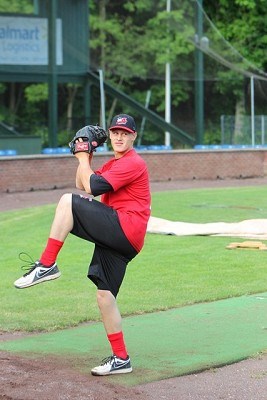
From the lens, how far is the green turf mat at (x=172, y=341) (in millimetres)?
7093

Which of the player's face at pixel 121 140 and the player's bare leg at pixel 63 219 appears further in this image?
the player's face at pixel 121 140

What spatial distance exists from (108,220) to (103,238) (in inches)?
5.2

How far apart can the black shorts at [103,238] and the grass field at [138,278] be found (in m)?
1.88

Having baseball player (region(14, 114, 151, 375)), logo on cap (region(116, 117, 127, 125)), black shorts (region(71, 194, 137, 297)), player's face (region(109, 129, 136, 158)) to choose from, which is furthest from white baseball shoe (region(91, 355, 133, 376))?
logo on cap (region(116, 117, 127, 125))

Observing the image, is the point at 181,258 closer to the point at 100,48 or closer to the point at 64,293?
the point at 64,293

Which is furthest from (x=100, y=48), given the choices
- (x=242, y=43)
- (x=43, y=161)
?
(x=242, y=43)

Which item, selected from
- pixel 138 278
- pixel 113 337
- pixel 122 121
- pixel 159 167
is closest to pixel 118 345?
pixel 113 337

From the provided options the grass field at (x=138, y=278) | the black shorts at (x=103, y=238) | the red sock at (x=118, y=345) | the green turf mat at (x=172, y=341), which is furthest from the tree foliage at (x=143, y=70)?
the red sock at (x=118, y=345)

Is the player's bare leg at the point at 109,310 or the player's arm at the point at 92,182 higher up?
the player's arm at the point at 92,182

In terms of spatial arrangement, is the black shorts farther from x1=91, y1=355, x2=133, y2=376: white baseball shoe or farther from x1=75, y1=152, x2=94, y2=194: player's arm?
x1=91, y1=355, x2=133, y2=376: white baseball shoe

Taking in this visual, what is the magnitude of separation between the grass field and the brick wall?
280 inches

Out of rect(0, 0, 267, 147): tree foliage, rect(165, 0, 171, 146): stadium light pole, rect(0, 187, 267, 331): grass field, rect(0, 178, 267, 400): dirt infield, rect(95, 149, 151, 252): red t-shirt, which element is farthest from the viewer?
rect(165, 0, 171, 146): stadium light pole

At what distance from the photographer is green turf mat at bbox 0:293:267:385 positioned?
7.09 metres

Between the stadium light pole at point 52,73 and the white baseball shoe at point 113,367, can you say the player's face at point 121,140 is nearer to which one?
the white baseball shoe at point 113,367
